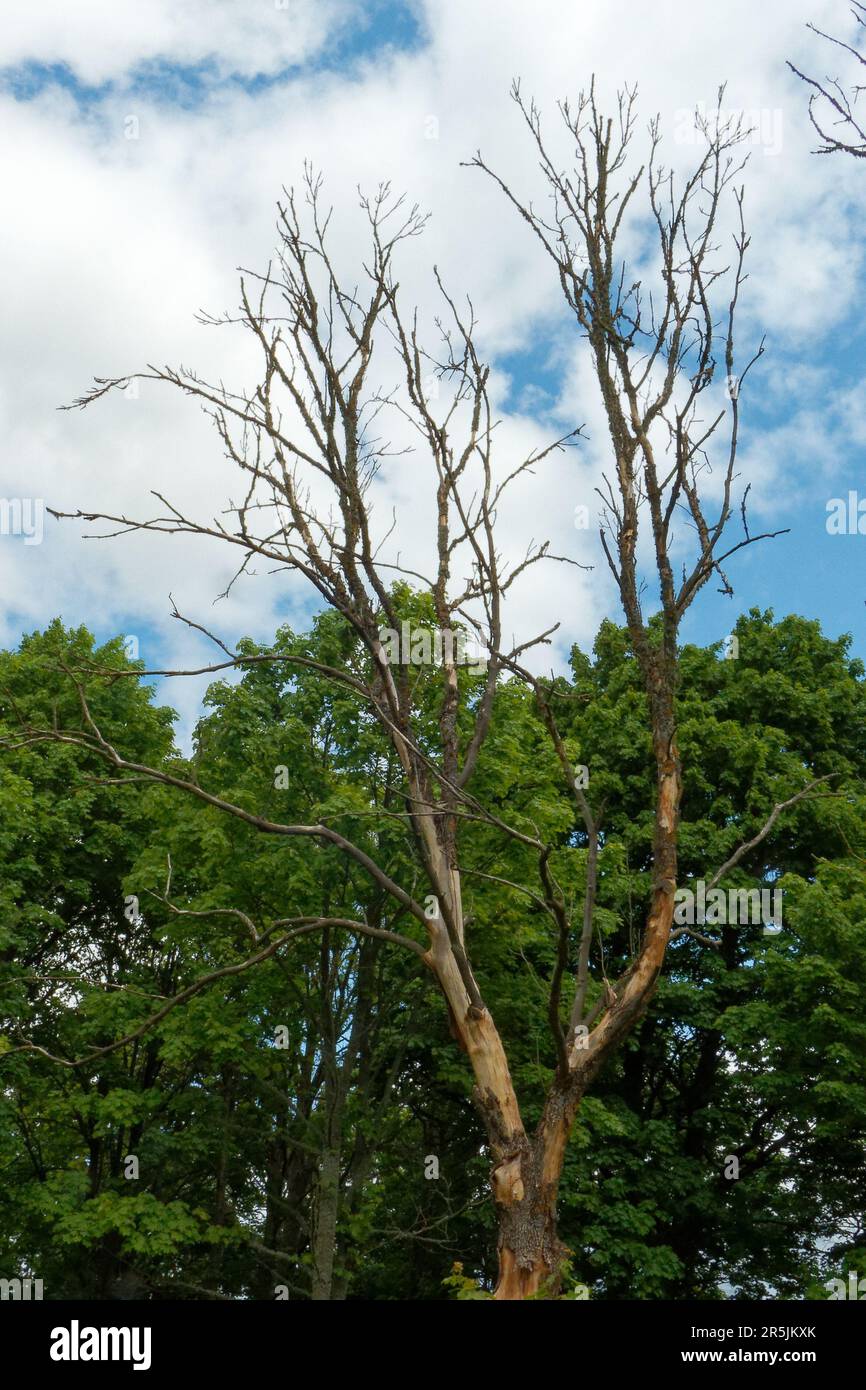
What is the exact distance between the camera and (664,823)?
8.96 metres

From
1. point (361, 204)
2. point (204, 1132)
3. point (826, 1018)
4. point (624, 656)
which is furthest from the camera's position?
point (624, 656)

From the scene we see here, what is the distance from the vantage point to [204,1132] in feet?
65.7

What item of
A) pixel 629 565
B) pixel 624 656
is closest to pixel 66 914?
pixel 624 656

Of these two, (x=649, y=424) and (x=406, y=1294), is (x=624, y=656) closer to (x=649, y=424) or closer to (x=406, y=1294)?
(x=406, y=1294)

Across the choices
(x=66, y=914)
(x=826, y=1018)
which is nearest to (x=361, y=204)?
(x=826, y=1018)

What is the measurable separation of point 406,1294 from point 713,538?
1563cm

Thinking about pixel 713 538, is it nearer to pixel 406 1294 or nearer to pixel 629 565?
pixel 629 565

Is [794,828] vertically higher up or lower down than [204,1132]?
higher up

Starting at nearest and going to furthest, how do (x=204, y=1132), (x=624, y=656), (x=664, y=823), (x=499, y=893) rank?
(x=664, y=823), (x=499, y=893), (x=204, y=1132), (x=624, y=656)
